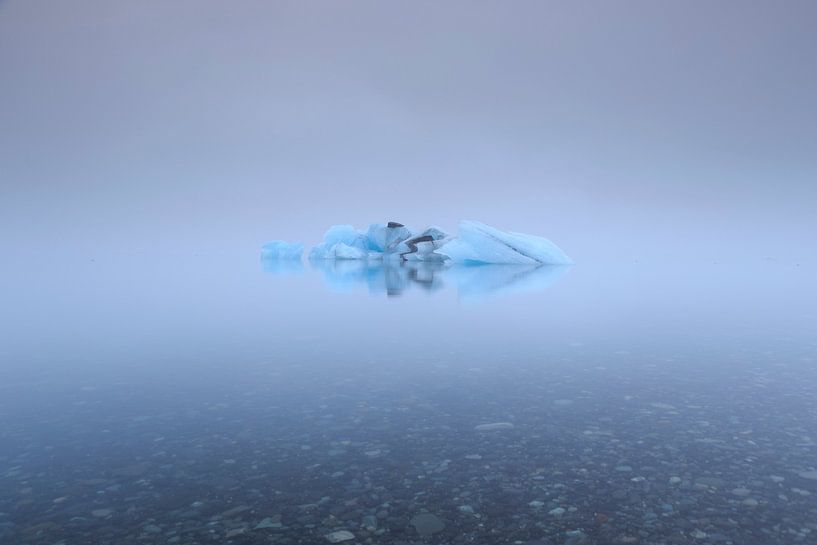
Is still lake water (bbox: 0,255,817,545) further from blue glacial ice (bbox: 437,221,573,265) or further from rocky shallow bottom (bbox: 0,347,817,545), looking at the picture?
blue glacial ice (bbox: 437,221,573,265)

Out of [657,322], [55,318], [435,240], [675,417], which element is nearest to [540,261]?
[435,240]

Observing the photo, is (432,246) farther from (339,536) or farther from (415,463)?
(339,536)

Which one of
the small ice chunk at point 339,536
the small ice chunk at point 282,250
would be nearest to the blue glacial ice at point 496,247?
the small ice chunk at point 282,250

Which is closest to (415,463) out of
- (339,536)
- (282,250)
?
(339,536)

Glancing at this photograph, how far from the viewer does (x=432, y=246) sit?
53844 millimetres

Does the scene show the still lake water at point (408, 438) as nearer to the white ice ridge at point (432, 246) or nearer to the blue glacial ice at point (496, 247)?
the blue glacial ice at point (496, 247)

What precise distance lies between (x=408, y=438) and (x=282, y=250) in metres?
64.2

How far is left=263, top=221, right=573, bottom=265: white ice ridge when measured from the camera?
1804 inches

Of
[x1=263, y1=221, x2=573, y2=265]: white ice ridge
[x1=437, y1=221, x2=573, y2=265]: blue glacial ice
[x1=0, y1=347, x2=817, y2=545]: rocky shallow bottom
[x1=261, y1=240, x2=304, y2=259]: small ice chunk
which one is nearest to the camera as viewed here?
[x1=0, y1=347, x2=817, y2=545]: rocky shallow bottom

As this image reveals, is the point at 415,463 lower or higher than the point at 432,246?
lower

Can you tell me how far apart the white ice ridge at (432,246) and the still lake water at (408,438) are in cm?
3473

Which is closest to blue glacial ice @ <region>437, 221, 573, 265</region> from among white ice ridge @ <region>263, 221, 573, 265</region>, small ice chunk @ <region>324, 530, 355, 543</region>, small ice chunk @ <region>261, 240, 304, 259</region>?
white ice ridge @ <region>263, 221, 573, 265</region>

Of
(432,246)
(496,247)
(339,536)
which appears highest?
(432,246)

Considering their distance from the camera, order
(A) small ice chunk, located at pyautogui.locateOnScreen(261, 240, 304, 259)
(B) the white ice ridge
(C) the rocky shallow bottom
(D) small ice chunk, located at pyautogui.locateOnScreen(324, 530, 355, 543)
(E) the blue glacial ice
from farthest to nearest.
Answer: (A) small ice chunk, located at pyautogui.locateOnScreen(261, 240, 304, 259) < (B) the white ice ridge < (E) the blue glacial ice < (C) the rocky shallow bottom < (D) small ice chunk, located at pyautogui.locateOnScreen(324, 530, 355, 543)
